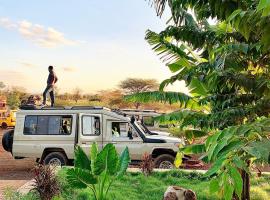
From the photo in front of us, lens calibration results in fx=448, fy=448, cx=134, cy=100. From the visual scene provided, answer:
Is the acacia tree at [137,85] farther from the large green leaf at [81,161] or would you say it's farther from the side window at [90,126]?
the large green leaf at [81,161]

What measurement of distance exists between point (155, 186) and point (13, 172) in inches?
233

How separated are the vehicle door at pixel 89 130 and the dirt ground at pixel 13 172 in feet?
6.26

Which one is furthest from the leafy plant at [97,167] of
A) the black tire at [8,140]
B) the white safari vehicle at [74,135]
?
the black tire at [8,140]

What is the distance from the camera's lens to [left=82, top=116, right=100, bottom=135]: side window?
1349 centimetres

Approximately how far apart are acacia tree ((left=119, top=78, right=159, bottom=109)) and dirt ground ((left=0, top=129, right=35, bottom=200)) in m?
36.1

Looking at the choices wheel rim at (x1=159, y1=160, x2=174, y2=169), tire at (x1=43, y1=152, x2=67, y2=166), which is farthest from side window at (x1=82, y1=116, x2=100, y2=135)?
wheel rim at (x1=159, y1=160, x2=174, y2=169)

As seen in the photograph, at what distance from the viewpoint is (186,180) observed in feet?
37.2

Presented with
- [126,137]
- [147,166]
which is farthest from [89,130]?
[147,166]

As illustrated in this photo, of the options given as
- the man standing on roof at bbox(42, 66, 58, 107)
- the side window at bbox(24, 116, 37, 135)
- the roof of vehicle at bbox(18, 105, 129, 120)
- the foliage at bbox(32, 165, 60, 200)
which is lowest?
the foliage at bbox(32, 165, 60, 200)

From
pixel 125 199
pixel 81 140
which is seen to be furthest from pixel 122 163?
pixel 81 140

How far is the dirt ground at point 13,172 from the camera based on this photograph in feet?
38.2

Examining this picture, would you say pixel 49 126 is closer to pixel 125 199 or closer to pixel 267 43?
pixel 125 199

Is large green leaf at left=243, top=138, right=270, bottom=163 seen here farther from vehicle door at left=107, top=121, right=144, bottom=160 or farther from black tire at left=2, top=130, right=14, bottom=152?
black tire at left=2, top=130, right=14, bottom=152

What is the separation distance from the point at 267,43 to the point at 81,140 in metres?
11.0
